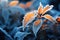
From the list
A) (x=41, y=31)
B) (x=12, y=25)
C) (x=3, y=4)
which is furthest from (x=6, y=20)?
(x=41, y=31)

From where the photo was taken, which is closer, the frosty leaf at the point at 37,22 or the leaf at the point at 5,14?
the frosty leaf at the point at 37,22

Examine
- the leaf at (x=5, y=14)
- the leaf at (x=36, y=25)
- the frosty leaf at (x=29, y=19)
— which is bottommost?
the leaf at (x=36, y=25)

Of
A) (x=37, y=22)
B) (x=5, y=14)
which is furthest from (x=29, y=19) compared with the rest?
(x=5, y=14)

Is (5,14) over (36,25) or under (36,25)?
over

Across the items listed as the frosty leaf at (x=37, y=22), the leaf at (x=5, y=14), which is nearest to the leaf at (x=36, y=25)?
the frosty leaf at (x=37, y=22)

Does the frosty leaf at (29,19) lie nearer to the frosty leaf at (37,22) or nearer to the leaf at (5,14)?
the frosty leaf at (37,22)

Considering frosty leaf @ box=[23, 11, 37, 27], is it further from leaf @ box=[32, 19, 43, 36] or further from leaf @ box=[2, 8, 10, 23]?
leaf @ box=[2, 8, 10, 23]

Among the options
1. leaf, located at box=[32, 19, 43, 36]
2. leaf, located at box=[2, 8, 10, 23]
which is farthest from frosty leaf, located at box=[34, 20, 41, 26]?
leaf, located at box=[2, 8, 10, 23]

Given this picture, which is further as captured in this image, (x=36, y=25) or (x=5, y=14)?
(x=5, y=14)

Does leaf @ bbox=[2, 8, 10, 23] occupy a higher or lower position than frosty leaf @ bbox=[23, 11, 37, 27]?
higher

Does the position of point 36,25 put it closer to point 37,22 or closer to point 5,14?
point 37,22

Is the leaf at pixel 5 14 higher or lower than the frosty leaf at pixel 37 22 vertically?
higher
